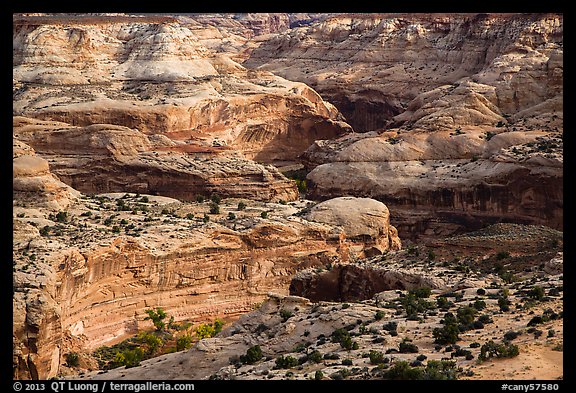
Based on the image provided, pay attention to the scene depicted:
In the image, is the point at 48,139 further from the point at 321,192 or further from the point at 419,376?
the point at 419,376

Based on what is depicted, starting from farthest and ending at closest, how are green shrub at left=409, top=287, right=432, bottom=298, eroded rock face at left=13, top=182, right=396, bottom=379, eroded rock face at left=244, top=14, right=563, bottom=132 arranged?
eroded rock face at left=244, top=14, right=563, bottom=132, eroded rock face at left=13, top=182, right=396, bottom=379, green shrub at left=409, top=287, right=432, bottom=298

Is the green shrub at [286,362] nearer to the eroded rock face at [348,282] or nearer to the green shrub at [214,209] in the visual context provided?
the eroded rock face at [348,282]

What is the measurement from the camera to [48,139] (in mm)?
54031

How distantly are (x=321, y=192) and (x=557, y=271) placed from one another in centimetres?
2110

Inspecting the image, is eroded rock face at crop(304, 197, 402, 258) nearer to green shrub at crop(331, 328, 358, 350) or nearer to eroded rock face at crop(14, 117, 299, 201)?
eroded rock face at crop(14, 117, 299, 201)

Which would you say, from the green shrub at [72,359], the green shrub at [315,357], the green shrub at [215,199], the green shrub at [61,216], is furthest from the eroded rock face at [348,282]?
the green shrub at [215,199]

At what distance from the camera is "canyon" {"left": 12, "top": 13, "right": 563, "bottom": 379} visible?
113 ft

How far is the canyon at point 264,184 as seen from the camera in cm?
3450

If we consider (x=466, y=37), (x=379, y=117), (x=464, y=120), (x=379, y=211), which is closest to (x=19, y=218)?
(x=379, y=211)

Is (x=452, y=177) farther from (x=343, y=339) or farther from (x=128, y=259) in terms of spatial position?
(x=343, y=339)

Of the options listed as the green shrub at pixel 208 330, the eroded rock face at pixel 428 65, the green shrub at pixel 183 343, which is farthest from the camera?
the eroded rock face at pixel 428 65

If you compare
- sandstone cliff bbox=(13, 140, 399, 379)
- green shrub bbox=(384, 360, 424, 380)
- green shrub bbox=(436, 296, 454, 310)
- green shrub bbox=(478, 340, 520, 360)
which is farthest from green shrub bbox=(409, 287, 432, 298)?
sandstone cliff bbox=(13, 140, 399, 379)

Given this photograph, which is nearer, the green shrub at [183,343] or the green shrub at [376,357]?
the green shrub at [376,357]

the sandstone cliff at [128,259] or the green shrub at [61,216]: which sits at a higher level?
the green shrub at [61,216]
